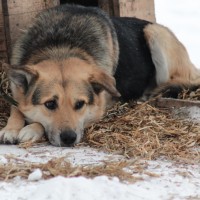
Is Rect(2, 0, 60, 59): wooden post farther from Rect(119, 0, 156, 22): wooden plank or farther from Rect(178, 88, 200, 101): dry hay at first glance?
Rect(178, 88, 200, 101): dry hay

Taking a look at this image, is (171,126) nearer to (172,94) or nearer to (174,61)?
(172,94)

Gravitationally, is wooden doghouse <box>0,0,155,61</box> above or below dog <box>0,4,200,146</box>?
above

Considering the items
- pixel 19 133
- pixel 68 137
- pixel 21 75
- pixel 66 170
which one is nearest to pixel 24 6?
pixel 21 75

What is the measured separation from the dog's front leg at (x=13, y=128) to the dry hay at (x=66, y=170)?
0.86m

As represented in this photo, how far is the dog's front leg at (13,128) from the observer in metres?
4.85

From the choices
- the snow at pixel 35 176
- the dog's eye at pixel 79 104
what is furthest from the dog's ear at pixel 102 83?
the snow at pixel 35 176

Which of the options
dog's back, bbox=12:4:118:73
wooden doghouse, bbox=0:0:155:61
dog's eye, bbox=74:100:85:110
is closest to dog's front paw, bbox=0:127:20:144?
dog's eye, bbox=74:100:85:110

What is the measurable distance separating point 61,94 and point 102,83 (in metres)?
0.42

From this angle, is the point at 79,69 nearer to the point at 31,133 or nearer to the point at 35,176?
the point at 31,133

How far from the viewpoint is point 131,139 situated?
16.0 ft

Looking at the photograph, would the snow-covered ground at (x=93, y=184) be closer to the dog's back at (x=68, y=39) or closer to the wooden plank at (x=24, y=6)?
the dog's back at (x=68, y=39)

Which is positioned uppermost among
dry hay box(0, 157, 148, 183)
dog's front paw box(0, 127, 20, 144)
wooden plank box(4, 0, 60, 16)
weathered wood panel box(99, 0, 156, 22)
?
wooden plank box(4, 0, 60, 16)

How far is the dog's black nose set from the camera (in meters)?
4.67

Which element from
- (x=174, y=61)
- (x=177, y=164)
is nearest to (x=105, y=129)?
(x=177, y=164)
